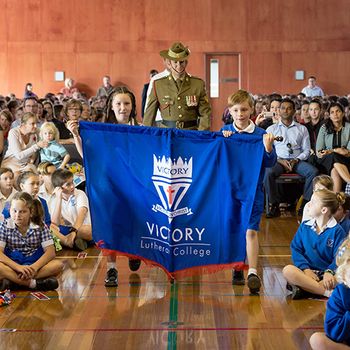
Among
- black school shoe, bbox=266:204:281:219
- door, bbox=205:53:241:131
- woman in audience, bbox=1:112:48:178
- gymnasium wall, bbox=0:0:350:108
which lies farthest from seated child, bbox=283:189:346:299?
gymnasium wall, bbox=0:0:350:108

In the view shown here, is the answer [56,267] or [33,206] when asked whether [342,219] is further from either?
[33,206]

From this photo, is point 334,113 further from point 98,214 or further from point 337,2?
point 337,2

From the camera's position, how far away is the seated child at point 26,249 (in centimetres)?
579

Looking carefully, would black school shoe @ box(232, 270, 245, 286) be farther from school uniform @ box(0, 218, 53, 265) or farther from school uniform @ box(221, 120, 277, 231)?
school uniform @ box(0, 218, 53, 265)

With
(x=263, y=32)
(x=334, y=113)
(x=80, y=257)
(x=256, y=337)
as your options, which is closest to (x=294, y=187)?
(x=334, y=113)

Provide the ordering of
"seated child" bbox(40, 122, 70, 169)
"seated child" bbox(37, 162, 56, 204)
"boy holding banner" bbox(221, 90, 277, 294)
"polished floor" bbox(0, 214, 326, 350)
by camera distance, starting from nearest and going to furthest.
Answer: "polished floor" bbox(0, 214, 326, 350), "boy holding banner" bbox(221, 90, 277, 294), "seated child" bbox(37, 162, 56, 204), "seated child" bbox(40, 122, 70, 169)

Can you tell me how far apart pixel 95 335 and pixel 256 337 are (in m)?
A: 0.94

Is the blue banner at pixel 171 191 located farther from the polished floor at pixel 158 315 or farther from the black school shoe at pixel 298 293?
the black school shoe at pixel 298 293

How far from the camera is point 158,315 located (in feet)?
16.8

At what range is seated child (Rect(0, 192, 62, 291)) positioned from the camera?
5793 mm

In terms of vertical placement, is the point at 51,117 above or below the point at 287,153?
above

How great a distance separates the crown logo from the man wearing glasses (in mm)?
3717

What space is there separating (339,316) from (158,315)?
165 centimetres

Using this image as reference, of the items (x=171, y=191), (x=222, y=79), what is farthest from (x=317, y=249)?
(x=222, y=79)
